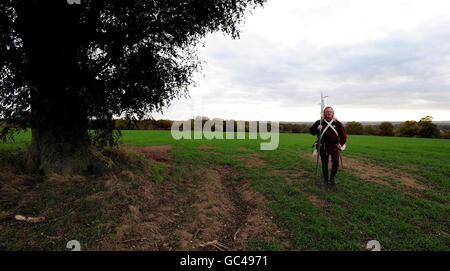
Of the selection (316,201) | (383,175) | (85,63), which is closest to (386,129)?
(383,175)

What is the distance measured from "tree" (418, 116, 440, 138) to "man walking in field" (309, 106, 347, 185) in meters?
64.5

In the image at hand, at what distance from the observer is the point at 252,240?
423 cm

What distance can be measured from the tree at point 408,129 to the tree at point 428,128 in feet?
3.03

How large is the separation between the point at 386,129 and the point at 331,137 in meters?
67.4

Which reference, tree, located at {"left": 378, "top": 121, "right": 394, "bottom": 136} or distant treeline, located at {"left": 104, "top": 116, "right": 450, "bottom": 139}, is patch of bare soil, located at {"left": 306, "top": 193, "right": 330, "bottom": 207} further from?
tree, located at {"left": 378, "top": 121, "right": 394, "bottom": 136}

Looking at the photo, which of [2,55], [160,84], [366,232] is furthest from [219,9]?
[366,232]

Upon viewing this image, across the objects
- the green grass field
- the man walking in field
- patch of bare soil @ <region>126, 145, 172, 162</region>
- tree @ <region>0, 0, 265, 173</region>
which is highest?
tree @ <region>0, 0, 265, 173</region>

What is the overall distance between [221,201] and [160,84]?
16.1 ft

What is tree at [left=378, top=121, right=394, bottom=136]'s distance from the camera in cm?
5673

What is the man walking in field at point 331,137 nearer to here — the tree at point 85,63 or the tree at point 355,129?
the tree at point 85,63

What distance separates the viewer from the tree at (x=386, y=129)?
186 feet

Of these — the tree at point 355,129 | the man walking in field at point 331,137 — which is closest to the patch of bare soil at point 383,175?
the man walking in field at point 331,137

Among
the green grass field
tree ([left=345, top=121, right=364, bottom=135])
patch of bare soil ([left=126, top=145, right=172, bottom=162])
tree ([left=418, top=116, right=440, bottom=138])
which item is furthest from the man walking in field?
tree ([left=418, top=116, right=440, bottom=138])

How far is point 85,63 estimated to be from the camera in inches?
242
